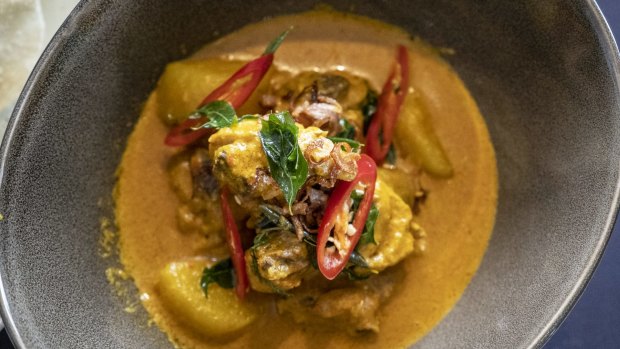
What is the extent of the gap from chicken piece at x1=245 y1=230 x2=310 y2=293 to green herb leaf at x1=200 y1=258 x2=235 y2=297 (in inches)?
10.4

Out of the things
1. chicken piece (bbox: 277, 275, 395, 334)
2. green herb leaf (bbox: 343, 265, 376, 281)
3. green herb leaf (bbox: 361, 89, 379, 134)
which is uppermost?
green herb leaf (bbox: 361, 89, 379, 134)

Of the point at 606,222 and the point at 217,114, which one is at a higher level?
the point at 217,114

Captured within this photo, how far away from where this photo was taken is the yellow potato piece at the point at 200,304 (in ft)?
11.2

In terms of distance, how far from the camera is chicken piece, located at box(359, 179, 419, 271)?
3.30 meters

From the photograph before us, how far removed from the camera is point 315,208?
10.2ft

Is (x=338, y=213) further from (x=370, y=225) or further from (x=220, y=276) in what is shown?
(x=220, y=276)

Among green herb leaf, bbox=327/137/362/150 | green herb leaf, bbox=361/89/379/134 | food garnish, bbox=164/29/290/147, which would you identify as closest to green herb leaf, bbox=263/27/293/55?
food garnish, bbox=164/29/290/147

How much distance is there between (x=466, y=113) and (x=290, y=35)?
1.01 m

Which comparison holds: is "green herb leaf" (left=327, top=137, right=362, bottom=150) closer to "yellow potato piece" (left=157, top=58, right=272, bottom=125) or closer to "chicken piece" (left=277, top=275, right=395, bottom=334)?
"yellow potato piece" (left=157, top=58, right=272, bottom=125)

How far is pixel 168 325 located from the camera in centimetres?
354

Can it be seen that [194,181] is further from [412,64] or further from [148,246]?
[412,64]

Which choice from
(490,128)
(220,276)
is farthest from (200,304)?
(490,128)

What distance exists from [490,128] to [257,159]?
1.38m

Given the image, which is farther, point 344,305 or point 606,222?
point 344,305
